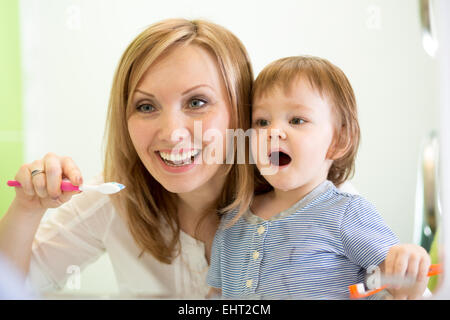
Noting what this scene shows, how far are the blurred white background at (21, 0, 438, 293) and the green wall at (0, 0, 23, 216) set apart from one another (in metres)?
0.01

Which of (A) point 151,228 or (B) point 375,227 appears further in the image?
(A) point 151,228

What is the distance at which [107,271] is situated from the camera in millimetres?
757

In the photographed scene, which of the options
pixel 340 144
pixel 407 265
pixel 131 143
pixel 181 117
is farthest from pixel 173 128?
pixel 407 265

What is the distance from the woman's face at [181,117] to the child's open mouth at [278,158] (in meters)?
0.08

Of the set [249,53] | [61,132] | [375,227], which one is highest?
[249,53]

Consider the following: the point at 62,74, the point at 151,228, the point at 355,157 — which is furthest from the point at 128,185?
the point at 355,157

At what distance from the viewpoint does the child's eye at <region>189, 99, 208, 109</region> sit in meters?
0.67

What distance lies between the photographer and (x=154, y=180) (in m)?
0.78

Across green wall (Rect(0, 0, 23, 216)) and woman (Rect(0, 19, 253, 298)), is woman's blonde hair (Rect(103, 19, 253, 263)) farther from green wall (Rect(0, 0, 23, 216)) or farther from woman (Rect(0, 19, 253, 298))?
green wall (Rect(0, 0, 23, 216))

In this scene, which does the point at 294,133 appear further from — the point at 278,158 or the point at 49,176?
the point at 49,176

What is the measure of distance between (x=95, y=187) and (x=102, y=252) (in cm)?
18

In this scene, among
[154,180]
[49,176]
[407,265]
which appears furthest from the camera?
[154,180]
